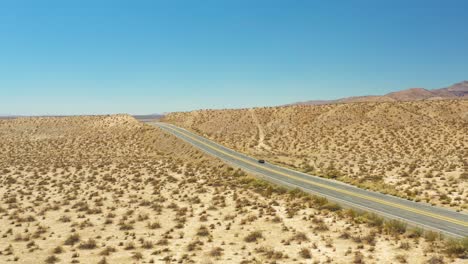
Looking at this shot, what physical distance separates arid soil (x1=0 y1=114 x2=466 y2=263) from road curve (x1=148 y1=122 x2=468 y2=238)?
91.4 inches

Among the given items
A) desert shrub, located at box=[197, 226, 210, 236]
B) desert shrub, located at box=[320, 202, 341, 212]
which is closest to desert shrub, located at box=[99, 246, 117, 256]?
desert shrub, located at box=[197, 226, 210, 236]

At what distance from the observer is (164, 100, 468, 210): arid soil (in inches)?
1649

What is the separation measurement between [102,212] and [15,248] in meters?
8.89

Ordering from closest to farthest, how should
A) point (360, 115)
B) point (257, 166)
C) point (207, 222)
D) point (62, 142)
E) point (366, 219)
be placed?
point (366, 219) < point (207, 222) < point (257, 166) < point (62, 142) < point (360, 115)

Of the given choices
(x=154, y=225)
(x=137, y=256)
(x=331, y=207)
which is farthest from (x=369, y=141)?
(x=137, y=256)

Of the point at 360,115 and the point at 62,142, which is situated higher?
the point at 360,115

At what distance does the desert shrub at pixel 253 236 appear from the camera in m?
22.8

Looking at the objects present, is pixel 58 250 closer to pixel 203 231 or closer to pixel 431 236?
pixel 203 231

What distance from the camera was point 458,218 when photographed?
26.4m

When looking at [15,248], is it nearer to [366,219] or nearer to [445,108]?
[366,219]

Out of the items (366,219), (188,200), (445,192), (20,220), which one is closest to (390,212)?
(366,219)

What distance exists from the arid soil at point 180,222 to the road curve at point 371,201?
232 cm

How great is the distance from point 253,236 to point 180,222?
6.82 metres

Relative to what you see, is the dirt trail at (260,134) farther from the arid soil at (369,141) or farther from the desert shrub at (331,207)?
the desert shrub at (331,207)
